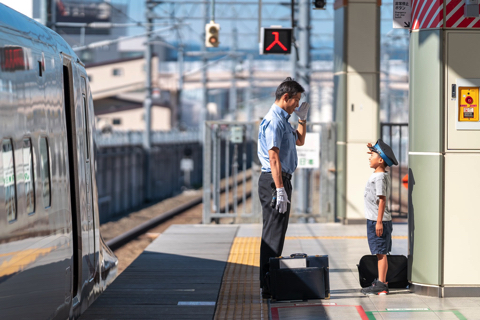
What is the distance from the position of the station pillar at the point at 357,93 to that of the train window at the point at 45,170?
6616 millimetres

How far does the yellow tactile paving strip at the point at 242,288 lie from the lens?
5.44 meters

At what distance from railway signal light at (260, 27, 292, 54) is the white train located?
19.0ft

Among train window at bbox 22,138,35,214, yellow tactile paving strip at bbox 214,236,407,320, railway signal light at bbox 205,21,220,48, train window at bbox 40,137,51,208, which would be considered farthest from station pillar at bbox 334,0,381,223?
train window at bbox 22,138,35,214

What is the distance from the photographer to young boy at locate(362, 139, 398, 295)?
5.71m

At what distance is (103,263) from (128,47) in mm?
58538

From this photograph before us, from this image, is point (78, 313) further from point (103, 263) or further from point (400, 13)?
point (400, 13)

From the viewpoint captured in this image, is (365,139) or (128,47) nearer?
(365,139)

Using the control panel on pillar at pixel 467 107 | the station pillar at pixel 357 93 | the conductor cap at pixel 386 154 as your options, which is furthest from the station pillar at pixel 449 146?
the station pillar at pixel 357 93

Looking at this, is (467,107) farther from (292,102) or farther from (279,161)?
(279,161)

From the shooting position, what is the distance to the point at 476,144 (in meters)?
5.53

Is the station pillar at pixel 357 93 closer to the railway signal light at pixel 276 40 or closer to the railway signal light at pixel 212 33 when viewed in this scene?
the railway signal light at pixel 276 40

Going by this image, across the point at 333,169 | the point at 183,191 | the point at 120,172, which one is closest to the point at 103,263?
the point at 333,169

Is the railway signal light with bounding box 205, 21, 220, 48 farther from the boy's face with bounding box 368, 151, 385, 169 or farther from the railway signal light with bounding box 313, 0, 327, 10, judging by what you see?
the boy's face with bounding box 368, 151, 385, 169

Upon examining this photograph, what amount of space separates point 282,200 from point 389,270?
1196 mm
